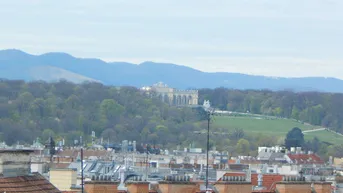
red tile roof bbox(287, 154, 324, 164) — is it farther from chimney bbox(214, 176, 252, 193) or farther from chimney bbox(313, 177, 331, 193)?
chimney bbox(214, 176, 252, 193)

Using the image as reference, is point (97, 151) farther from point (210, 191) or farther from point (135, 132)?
point (210, 191)

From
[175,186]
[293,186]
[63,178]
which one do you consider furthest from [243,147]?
[175,186]

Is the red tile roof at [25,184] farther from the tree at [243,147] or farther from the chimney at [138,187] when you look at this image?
the tree at [243,147]

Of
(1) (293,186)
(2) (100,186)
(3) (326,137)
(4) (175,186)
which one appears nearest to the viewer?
(2) (100,186)

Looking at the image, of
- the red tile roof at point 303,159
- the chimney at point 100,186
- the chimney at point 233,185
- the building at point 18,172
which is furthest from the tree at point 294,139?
the building at point 18,172

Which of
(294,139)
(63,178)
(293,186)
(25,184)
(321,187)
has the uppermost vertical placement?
(25,184)

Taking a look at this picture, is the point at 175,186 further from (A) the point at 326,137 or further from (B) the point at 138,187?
(A) the point at 326,137

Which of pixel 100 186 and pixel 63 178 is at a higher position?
pixel 100 186
